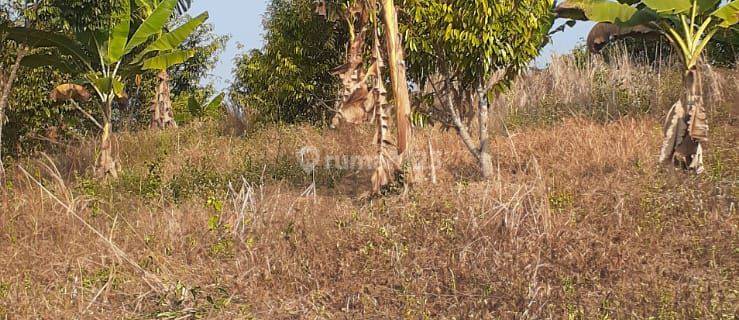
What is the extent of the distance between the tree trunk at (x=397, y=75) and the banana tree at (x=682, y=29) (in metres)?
2.51

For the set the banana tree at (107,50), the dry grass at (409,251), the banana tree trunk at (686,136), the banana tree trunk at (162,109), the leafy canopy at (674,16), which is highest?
the banana tree at (107,50)

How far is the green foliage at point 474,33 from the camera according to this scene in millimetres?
5922

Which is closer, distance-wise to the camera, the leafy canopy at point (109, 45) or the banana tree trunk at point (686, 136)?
the banana tree trunk at point (686, 136)

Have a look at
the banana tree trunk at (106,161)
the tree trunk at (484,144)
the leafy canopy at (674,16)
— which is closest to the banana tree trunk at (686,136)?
the leafy canopy at (674,16)

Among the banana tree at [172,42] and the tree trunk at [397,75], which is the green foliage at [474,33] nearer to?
the tree trunk at [397,75]

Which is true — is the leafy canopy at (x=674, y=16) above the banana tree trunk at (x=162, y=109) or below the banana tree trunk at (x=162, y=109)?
above

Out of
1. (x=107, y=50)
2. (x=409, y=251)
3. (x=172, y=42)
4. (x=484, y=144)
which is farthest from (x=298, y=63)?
(x=409, y=251)

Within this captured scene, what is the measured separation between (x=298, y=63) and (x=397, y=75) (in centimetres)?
663

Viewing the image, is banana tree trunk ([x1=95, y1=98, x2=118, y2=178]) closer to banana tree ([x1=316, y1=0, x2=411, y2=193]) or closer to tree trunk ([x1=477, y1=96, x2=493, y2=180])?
banana tree ([x1=316, y1=0, x2=411, y2=193])

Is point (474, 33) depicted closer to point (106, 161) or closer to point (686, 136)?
point (686, 136)

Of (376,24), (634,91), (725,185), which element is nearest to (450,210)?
(376,24)

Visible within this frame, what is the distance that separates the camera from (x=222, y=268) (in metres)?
4.72

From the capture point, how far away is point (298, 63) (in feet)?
39.5

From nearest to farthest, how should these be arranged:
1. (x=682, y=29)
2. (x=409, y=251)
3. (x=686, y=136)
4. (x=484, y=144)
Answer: (x=409, y=251) → (x=686, y=136) → (x=484, y=144) → (x=682, y=29)
